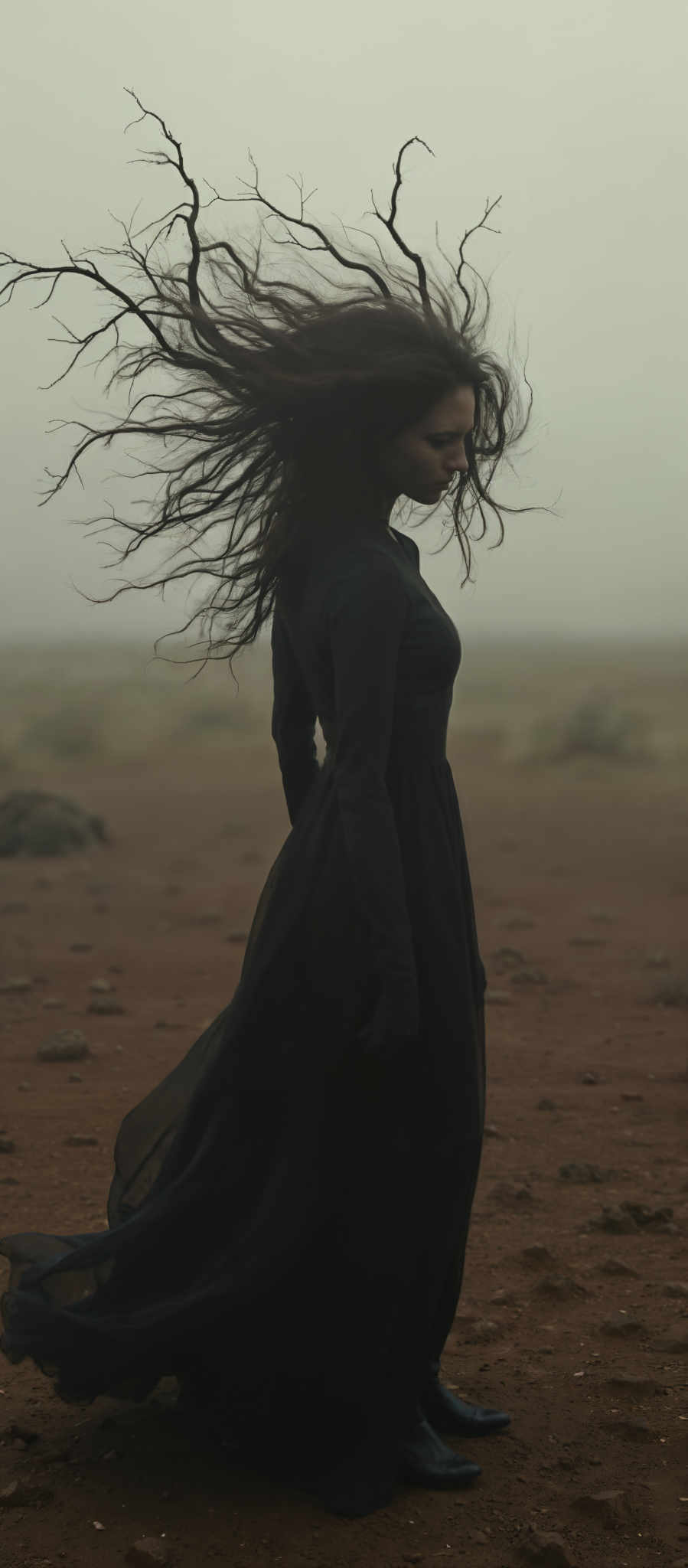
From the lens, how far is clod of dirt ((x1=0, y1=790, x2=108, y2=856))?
595 inches

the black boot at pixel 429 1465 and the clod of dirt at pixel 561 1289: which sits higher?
the clod of dirt at pixel 561 1289

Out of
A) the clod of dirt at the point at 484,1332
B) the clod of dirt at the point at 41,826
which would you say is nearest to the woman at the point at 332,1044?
the clod of dirt at the point at 484,1332

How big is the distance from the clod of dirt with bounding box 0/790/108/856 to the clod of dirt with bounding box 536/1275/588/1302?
1121 centimetres

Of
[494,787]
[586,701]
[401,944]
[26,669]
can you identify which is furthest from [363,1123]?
[26,669]

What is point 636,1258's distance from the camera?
469 centimetres

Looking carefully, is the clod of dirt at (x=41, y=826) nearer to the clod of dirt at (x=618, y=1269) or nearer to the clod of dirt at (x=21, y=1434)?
the clod of dirt at (x=618, y=1269)

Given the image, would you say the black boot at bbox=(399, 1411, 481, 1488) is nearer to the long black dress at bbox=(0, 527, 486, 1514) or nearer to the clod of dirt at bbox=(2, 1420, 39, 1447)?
the long black dress at bbox=(0, 527, 486, 1514)

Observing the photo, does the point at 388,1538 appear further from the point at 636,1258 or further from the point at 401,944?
the point at 636,1258

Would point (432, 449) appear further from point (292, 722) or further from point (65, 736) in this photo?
point (65, 736)

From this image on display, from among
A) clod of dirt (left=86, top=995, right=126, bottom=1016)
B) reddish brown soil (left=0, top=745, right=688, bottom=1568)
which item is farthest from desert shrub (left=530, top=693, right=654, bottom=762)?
clod of dirt (left=86, top=995, right=126, bottom=1016)

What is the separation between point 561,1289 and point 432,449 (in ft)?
8.03

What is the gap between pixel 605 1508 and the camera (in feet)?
10.3

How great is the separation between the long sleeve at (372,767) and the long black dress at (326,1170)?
0.15 feet

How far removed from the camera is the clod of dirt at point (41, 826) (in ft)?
49.5
